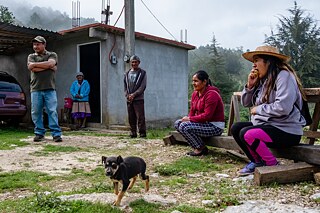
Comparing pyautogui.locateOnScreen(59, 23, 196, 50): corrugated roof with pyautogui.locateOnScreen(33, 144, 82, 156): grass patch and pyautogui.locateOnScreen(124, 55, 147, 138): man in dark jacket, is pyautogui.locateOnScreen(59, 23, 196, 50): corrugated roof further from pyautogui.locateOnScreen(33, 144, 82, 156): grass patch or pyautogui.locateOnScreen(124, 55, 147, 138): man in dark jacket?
pyautogui.locateOnScreen(33, 144, 82, 156): grass patch

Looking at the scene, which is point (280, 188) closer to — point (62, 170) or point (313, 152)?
point (313, 152)

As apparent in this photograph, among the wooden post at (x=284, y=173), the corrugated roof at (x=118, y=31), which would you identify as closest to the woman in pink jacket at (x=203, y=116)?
the wooden post at (x=284, y=173)

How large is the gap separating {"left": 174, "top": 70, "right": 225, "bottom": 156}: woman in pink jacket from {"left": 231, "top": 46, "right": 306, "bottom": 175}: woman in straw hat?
111 centimetres

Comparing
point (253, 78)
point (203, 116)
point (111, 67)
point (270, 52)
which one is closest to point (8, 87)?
point (111, 67)

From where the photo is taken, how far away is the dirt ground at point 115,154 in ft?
9.58

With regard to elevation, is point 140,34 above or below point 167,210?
above

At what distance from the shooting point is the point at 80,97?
9.62 m

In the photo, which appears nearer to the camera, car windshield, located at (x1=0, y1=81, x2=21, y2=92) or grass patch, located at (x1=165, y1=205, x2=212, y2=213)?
grass patch, located at (x1=165, y1=205, x2=212, y2=213)

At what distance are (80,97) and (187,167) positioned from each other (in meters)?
6.19

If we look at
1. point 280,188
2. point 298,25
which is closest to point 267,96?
point 280,188

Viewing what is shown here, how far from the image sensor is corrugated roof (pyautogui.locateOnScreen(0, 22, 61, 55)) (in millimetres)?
8788

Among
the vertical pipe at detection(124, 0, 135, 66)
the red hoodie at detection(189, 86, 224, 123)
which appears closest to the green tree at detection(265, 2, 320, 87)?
the vertical pipe at detection(124, 0, 135, 66)

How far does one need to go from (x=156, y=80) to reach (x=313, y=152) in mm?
8207

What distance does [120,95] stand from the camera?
9992 mm
